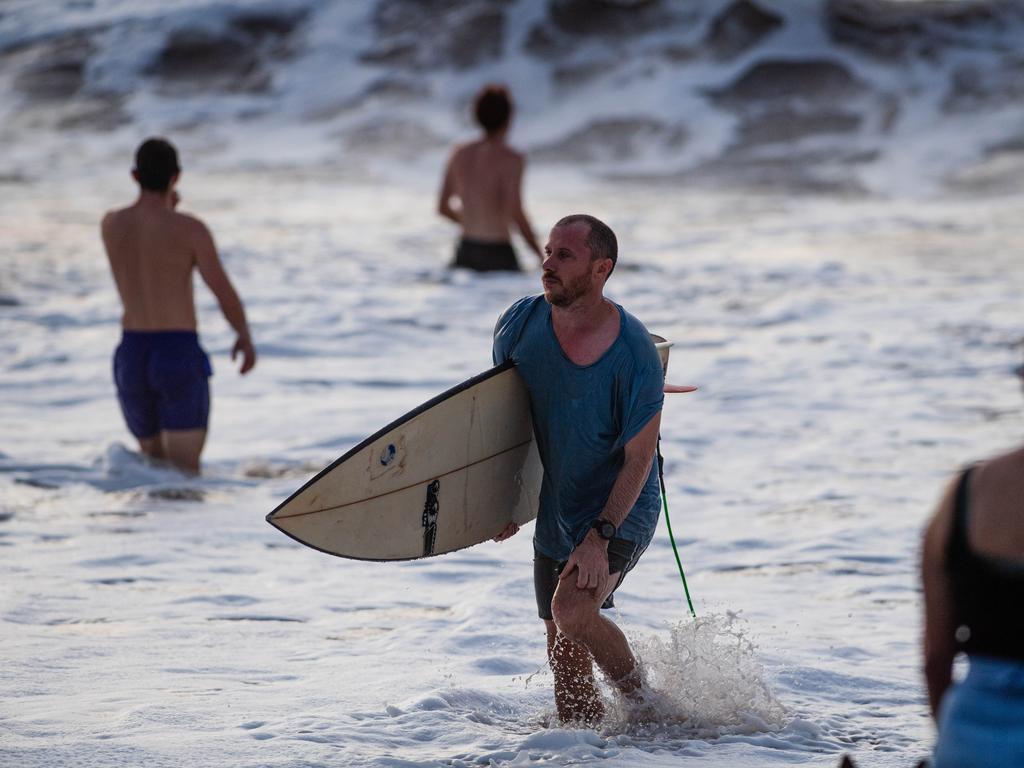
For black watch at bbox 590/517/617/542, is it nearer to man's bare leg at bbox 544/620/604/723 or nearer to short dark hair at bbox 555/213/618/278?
man's bare leg at bbox 544/620/604/723

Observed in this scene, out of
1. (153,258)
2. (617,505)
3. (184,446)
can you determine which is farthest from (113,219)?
(617,505)

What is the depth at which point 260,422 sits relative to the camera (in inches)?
310

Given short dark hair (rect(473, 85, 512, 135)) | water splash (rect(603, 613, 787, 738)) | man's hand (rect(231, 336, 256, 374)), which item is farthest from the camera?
short dark hair (rect(473, 85, 512, 135))

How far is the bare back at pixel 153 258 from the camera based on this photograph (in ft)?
19.6

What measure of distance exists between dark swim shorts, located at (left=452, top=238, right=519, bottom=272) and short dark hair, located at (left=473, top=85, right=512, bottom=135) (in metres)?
1.32

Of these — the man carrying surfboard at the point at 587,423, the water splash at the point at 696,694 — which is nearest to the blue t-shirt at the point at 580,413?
the man carrying surfboard at the point at 587,423

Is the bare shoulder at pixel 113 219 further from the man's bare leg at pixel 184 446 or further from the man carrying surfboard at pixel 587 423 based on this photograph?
the man carrying surfboard at pixel 587 423

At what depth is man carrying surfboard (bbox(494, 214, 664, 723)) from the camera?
3303 mm

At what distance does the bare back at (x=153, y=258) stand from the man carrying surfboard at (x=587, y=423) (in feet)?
9.41

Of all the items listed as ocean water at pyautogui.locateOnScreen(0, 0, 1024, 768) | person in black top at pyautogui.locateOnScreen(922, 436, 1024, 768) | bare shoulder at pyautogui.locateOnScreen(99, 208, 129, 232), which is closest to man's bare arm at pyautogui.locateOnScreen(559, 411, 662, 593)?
ocean water at pyautogui.locateOnScreen(0, 0, 1024, 768)

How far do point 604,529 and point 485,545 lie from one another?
2.56m

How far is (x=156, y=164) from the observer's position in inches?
230

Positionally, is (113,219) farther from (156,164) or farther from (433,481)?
(433,481)

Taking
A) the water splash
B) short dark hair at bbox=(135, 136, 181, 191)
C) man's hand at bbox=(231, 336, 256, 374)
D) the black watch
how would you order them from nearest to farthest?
the black watch → the water splash → short dark hair at bbox=(135, 136, 181, 191) → man's hand at bbox=(231, 336, 256, 374)
